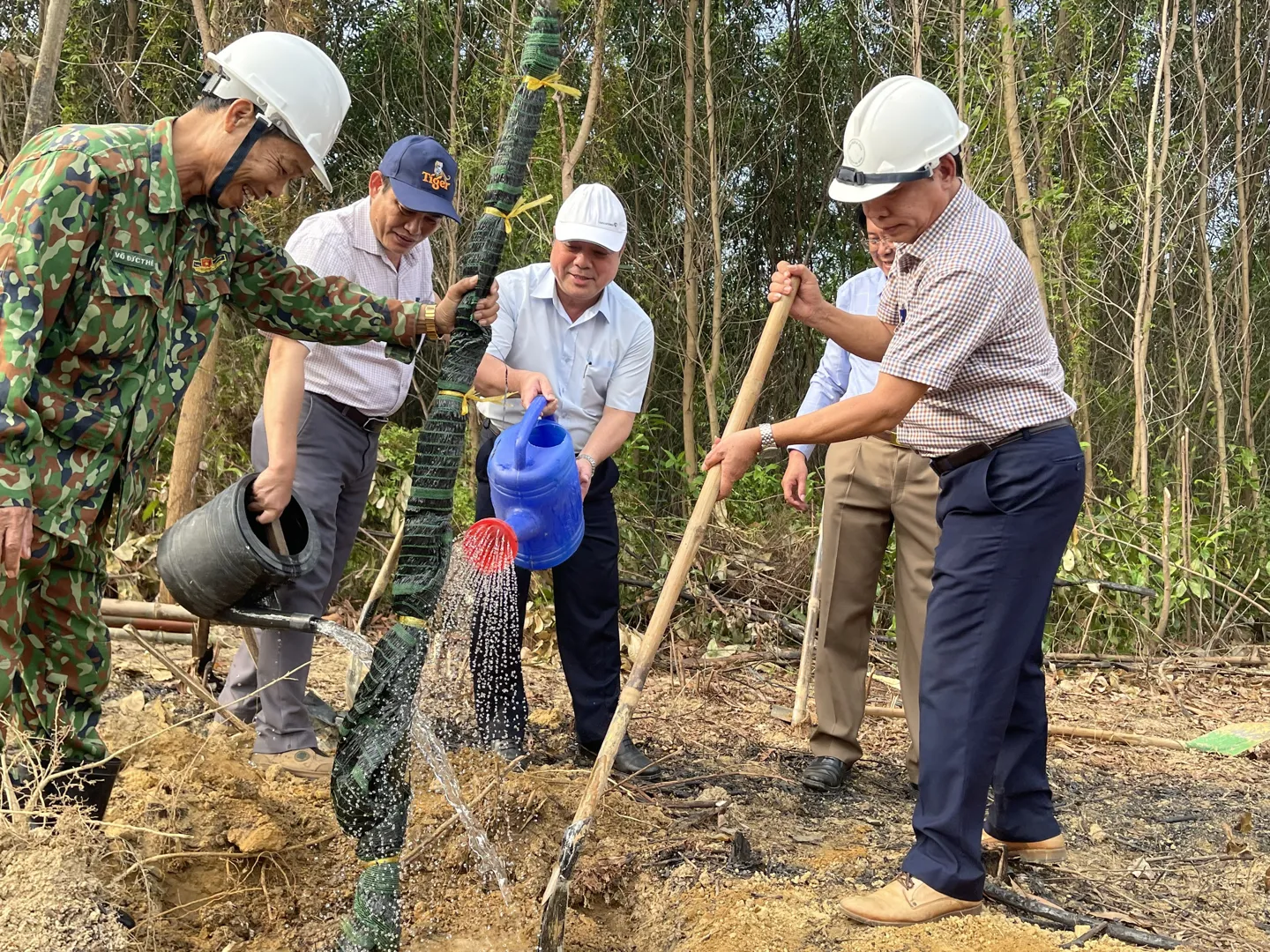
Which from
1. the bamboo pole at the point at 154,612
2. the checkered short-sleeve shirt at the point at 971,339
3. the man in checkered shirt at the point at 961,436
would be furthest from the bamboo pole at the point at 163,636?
the checkered short-sleeve shirt at the point at 971,339

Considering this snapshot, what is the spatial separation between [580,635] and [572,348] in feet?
3.23

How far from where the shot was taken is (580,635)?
3.92 m

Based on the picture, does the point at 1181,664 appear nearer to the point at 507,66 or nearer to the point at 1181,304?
the point at 507,66

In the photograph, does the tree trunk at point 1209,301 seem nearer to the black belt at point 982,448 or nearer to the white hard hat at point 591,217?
the black belt at point 982,448

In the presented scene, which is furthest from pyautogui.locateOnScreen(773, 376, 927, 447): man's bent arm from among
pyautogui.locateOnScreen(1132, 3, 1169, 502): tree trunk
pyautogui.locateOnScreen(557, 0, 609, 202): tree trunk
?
pyautogui.locateOnScreen(1132, 3, 1169, 502): tree trunk

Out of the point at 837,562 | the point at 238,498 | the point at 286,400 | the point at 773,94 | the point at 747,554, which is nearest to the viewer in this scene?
the point at 238,498

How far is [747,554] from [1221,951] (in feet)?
13.3

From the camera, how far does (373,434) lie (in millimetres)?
3807

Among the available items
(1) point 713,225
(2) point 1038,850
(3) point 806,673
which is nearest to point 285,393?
(2) point 1038,850

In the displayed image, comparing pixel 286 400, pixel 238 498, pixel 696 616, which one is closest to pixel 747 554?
pixel 696 616

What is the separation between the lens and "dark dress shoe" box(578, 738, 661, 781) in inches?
156

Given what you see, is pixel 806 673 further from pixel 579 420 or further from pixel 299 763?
pixel 299 763

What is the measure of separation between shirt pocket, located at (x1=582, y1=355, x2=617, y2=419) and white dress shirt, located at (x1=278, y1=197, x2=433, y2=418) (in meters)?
0.61

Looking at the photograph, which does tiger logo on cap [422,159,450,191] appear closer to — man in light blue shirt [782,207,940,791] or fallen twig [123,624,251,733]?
man in light blue shirt [782,207,940,791]
